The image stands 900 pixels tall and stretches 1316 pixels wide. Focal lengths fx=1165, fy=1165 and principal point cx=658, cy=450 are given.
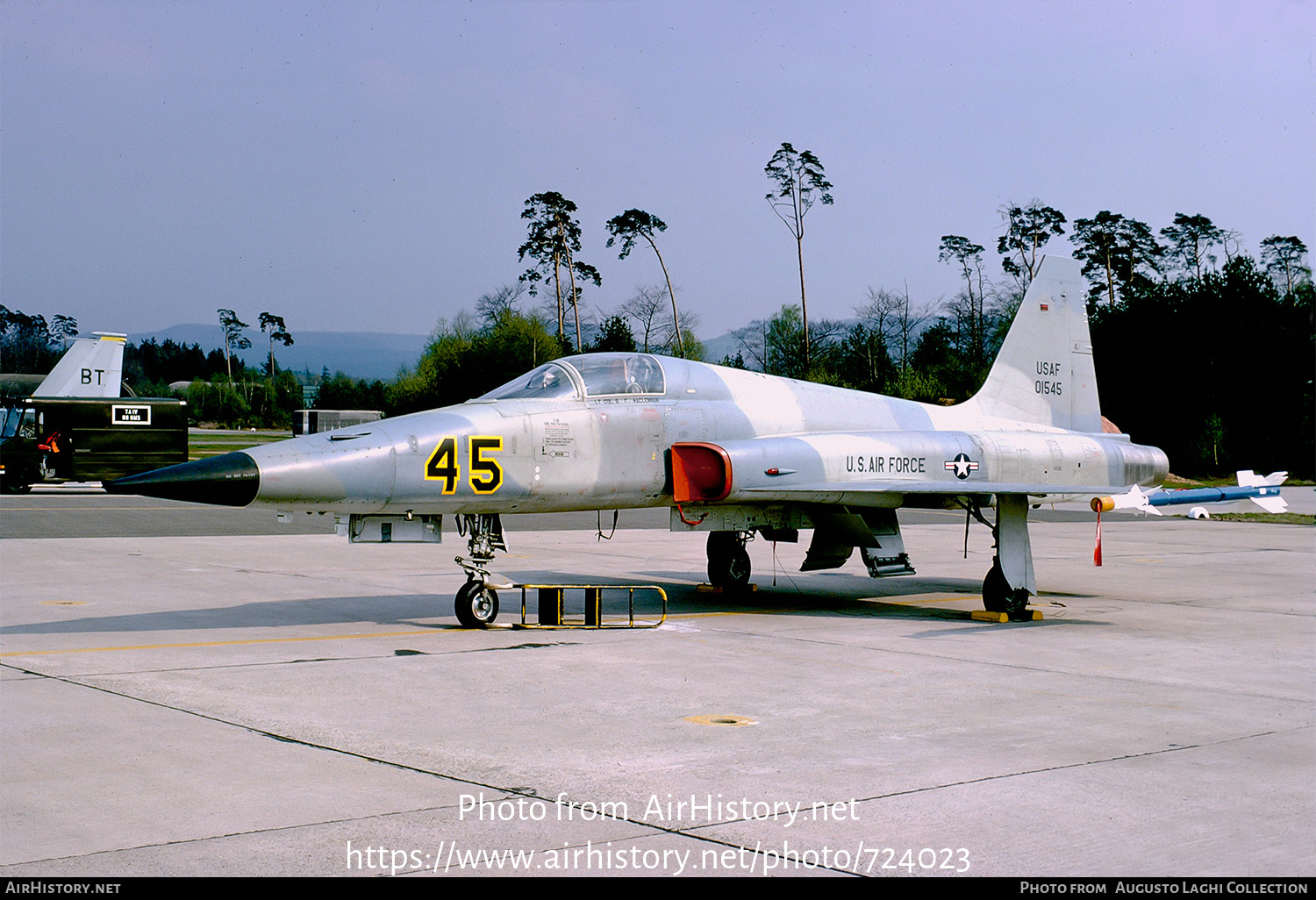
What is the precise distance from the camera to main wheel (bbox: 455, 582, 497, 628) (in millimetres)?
11078

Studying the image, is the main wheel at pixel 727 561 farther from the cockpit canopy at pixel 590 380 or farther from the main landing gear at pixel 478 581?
the main landing gear at pixel 478 581

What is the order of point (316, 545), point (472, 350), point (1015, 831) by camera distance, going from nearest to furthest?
point (1015, 831) → point (316, 545) → point (472, 350)

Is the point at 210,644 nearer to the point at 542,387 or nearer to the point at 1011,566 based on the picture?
the point at 542,387

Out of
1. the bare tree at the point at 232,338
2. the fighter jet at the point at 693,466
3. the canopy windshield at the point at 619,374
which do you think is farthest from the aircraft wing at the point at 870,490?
the bare tree at the point at 232,338

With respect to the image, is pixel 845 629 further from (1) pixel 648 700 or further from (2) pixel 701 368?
(1) pixel 648 700

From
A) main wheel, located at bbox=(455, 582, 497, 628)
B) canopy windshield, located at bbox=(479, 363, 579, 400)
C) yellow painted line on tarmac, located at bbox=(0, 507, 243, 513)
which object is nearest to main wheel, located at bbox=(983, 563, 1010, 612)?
canopy windshield, located at bbox=(479, 363, 579, 400)

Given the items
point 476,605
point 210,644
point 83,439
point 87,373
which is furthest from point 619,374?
point 87,373

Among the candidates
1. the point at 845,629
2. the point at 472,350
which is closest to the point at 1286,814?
the point at 845,629

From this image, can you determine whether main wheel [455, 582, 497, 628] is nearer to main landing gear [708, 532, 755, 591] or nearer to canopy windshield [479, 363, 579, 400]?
canopy windshield [479, 363, 579, 400]

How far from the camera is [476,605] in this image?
1109 cm

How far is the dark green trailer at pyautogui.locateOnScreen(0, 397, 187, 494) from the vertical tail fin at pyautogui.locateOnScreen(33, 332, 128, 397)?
6.25 feet

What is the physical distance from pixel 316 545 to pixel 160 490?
36.0 feet

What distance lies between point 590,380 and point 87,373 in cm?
2932

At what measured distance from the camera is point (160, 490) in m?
8.92
